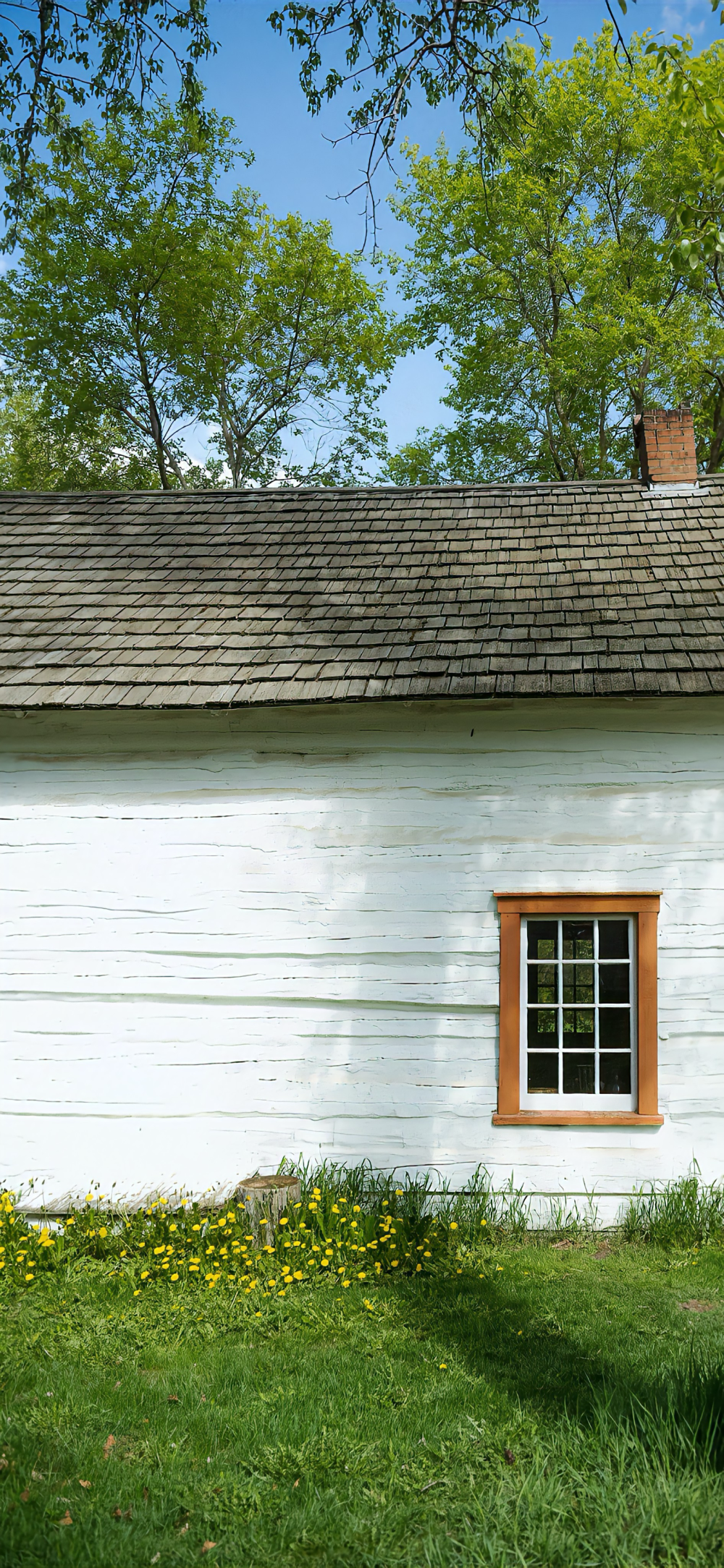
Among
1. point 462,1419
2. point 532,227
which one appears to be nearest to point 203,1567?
point 462,1419

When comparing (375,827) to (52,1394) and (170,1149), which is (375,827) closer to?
(170,1149)

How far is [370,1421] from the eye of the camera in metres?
3.84

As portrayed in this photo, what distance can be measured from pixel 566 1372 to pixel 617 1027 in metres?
3.57

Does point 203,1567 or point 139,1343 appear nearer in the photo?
point 203,1567

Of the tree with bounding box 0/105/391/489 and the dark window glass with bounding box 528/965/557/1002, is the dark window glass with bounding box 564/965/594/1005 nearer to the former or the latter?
the dark window glass with bounding box 528/965/557/1002

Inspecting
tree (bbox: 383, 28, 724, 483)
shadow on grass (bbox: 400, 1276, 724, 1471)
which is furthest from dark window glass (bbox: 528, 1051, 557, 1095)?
tree (bbox: 383, 28, 724, 483)

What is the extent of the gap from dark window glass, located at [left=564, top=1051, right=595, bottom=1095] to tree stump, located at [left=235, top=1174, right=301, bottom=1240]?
122 inches

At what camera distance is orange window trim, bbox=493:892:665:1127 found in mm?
6508

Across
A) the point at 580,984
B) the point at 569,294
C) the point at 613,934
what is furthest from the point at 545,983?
the point at 569,294

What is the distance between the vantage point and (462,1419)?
3822 millimetres

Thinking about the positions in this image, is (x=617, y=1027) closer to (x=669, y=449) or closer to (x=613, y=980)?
(x=613, y=980)

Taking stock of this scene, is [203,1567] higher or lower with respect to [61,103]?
lower

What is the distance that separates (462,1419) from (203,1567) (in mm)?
1224

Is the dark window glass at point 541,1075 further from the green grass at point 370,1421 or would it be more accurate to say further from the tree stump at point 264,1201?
the tree stump at point 264,1201
